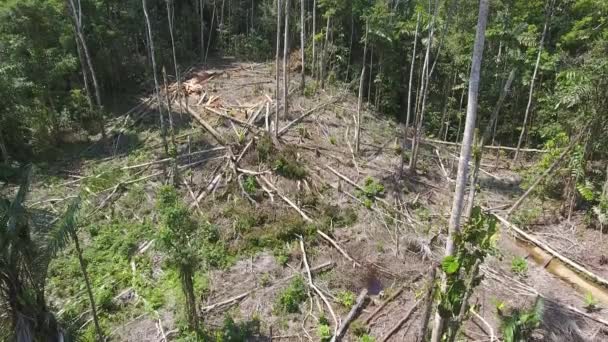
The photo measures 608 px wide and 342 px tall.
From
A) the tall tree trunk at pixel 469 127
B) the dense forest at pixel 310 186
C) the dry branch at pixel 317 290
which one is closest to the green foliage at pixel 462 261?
the dense forest at pixel 310 186

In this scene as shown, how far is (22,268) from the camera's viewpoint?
567cm

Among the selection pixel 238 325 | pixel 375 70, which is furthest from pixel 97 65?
pixel 238 325

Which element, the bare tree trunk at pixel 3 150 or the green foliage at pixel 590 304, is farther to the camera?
the bare tree trunk at pixel 3 150

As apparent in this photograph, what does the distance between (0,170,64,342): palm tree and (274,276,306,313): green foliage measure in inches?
167

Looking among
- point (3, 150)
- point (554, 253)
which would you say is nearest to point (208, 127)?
point (3, 150)

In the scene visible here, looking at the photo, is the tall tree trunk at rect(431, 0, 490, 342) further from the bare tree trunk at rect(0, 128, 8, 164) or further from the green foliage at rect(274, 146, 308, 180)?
the bare tree trunk at rect(0, 128, 8, 164)

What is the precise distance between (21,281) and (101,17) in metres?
14.3

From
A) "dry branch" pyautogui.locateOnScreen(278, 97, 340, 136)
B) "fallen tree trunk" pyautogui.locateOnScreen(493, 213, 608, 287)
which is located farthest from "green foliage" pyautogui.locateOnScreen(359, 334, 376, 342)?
"dry branch" pyautogui.locateOnScreen(278, 97, 340, 136)

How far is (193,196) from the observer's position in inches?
460

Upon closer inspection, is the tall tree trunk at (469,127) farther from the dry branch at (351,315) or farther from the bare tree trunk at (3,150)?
the bare tree trunk at (3,150)

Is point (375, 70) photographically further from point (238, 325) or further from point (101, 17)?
point (238, 325)

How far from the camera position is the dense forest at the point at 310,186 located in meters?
7.13

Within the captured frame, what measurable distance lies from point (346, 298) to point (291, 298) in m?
1.19

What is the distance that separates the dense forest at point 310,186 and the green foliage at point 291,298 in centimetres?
3
